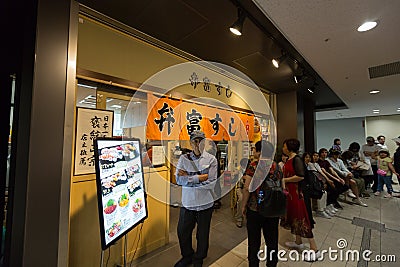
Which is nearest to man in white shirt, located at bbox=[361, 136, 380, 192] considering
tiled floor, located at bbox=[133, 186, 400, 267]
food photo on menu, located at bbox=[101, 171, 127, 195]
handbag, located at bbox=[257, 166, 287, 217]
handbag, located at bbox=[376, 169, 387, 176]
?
handbag, located at bbox=[376, 169, 387, 176]

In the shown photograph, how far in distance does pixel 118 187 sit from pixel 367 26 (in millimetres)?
3078

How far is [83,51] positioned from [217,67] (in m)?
2.17

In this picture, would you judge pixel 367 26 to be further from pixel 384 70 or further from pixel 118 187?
pixel 118 187

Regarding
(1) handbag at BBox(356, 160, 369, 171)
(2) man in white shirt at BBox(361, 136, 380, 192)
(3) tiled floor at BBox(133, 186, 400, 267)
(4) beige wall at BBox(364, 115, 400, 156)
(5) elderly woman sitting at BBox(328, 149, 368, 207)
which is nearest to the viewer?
(3) tiled floor at BBox(133, 186, 400, 267)

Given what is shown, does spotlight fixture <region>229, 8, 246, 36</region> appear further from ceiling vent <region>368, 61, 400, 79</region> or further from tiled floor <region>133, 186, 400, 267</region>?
ceiling vent <region>368, 61, 400, 79</region>

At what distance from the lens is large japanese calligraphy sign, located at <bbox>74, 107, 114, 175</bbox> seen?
2.02 m

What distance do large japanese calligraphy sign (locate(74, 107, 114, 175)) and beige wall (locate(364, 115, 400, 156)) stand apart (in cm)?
1133

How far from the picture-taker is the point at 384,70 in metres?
3.52

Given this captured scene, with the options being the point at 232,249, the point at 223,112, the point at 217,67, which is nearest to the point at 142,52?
the point at 217,67

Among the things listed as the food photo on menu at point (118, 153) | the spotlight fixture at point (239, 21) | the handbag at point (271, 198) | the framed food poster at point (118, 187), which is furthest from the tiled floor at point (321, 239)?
the spotlight fixture at point (239, 21)

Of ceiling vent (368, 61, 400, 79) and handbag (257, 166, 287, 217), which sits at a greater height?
ceiling vent (368, 61, 400, 79)

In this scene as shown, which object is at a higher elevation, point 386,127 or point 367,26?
point 367,26

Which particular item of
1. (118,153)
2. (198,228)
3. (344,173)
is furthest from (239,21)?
(344,173)

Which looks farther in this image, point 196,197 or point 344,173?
point 344,173
